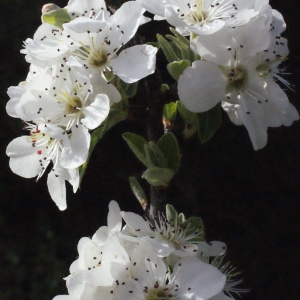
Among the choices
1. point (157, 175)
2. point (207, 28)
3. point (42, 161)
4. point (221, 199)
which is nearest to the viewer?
point (207, 28)

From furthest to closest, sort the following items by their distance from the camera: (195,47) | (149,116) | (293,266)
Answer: (293,266) → (149,116) → (195,47)

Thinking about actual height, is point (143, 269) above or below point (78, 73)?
below

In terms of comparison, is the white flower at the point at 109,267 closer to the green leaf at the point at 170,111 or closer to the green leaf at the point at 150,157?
the green leaf at the point at 150,157

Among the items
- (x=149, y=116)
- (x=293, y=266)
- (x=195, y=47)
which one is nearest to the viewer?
(x=195, y=47)

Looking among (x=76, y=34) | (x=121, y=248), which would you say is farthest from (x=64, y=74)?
(x=121, y=248)

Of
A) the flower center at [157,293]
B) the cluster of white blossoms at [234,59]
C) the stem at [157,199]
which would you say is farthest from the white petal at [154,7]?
the flower center at [157,293]

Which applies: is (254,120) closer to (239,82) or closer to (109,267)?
(239,82)

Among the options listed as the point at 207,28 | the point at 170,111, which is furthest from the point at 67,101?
the point at 207,28

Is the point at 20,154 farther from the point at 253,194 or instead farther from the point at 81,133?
the point at 253,194
